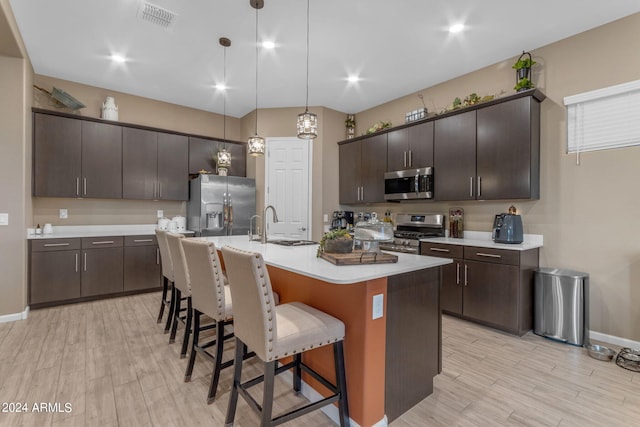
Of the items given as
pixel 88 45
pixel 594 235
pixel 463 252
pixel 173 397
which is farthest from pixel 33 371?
pixel 594 235

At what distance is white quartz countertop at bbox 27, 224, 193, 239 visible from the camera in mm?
3965

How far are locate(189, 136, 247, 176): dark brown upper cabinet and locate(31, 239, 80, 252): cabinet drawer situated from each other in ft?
6.10

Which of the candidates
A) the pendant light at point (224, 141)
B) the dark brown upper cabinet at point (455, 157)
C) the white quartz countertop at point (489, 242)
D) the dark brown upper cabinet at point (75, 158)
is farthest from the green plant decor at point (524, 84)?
the dark brown upper cabinet at point (75, 158)

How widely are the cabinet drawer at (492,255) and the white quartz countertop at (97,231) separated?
394 centimetres

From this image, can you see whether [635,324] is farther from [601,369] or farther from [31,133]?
[31,133]

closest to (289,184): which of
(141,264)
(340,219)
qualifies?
(340,219)

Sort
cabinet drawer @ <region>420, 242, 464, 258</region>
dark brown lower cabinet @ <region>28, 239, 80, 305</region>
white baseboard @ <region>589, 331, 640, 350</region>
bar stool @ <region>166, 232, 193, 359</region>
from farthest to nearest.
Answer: dark brown lower cabinet @ <region>28, 239, 80, 305</region>
cabinet drawer @ <region>420, 242, 464, 258</region>
white baseboard @ <region>589, 331, 640, 350</region>
bar stool @ <region>166, 232, 193, 359</region>

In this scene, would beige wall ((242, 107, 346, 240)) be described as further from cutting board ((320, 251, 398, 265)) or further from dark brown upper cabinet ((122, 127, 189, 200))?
cutting board ((320, 251, 398, 265))

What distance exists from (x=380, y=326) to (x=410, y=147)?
305 cm

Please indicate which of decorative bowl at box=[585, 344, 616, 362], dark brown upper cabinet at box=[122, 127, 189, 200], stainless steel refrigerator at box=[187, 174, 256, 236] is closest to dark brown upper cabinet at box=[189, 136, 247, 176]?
dark brown upper cabinet at box=[122, 127, 189, 200]

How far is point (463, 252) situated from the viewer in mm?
3367

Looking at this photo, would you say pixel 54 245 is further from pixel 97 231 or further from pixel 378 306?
pixel 378 306

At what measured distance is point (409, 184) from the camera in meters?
4.15

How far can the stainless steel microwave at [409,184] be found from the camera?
393 centimetres
